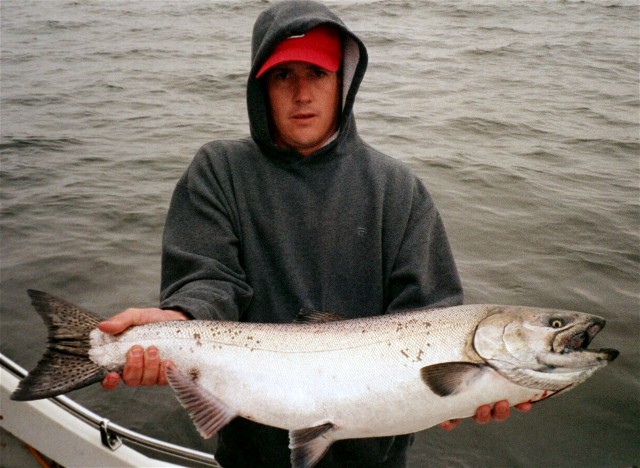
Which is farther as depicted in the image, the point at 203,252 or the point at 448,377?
the point at 203,252

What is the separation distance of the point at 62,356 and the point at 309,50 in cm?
185

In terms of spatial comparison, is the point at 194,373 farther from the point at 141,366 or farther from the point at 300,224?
the point at 300,224

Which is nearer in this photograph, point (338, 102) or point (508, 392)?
point (508, 392)

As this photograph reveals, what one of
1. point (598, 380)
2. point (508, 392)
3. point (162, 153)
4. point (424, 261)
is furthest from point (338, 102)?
point (162, 153)

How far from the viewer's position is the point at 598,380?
542 centimetres

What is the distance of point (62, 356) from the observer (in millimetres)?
2607

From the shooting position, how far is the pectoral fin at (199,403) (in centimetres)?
261

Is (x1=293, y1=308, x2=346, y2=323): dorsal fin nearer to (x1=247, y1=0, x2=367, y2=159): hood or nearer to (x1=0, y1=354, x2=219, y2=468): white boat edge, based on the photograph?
(x1=247, y1=0, x2=367, y2=159): hood

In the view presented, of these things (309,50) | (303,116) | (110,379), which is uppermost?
(309,50)

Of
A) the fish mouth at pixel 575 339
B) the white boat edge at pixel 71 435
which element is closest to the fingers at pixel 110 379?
the white boat edge at pixel 71 435

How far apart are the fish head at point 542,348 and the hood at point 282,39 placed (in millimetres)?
1284

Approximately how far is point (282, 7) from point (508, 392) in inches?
86.8

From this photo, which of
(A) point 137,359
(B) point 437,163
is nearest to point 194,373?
(A) point 137,359

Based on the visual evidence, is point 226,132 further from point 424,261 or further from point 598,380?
point 424,261
